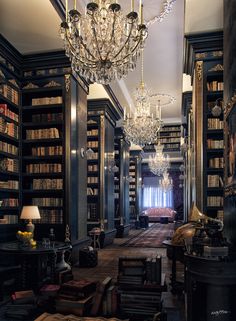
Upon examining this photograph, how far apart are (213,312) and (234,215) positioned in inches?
40.3

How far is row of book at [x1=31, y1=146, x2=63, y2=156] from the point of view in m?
6.12

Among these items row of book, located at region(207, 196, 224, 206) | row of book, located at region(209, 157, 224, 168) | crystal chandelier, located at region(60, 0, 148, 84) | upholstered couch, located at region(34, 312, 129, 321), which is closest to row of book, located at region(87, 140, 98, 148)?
row of book, located at region(209, 157, 224, 168)

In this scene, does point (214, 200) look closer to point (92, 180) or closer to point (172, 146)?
point (92, 180)

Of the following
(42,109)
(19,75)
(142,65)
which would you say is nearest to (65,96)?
(42,109)

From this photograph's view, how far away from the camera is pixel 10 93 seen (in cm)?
588

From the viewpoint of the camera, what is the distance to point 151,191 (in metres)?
22.3

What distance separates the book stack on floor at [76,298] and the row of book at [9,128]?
2.99 m

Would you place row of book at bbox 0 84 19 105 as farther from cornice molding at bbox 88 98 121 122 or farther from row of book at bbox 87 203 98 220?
row of book at bbox 87 203 98 220

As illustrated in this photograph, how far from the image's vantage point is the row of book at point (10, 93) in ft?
18.4

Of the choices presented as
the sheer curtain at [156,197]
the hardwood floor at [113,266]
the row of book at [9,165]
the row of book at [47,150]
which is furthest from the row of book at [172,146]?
the row of book at [9,165]

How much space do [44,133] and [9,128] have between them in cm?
66

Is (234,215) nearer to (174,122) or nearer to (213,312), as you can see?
(213,312)

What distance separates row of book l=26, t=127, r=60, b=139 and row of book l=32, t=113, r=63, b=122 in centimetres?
18

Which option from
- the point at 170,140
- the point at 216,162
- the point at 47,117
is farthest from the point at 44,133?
the point at 170,140
